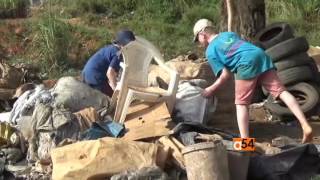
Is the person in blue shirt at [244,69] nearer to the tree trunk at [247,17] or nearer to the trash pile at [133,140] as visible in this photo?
the trash pile at [133,140]

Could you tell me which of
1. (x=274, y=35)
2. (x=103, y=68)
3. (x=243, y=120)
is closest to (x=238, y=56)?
(x=243, y=120)

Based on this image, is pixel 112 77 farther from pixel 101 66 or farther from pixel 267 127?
pixel 267 127

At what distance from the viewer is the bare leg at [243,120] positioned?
7.33 meters

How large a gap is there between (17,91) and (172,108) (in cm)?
296

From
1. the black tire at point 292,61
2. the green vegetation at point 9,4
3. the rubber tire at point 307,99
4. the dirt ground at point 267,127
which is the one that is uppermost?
the green vegetation at point 9,4

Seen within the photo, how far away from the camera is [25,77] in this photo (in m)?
12.2

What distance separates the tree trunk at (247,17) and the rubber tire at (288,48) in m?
1.97

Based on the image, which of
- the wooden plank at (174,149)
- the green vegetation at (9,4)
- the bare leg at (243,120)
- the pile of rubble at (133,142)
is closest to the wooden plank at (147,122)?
the pile of rubble at (133,142)

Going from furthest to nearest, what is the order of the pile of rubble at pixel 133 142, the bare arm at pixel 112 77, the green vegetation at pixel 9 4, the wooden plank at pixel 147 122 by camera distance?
1. the green vegetation at pixel 9 4
2. the bare arm at pixel 112 77
3. the wooden plank at pixel 147 122
4. the pile of rubble at pixel 133 142

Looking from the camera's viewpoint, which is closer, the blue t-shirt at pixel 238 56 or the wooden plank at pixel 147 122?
the blue t-shirt at pixel 238 56

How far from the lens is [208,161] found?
633cm

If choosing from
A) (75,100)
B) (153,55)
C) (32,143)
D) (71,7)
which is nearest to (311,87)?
(153,55)

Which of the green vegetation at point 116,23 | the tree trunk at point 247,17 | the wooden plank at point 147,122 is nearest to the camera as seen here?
the wooden plank at point 147,122

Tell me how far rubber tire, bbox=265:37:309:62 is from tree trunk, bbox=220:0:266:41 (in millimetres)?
1966
